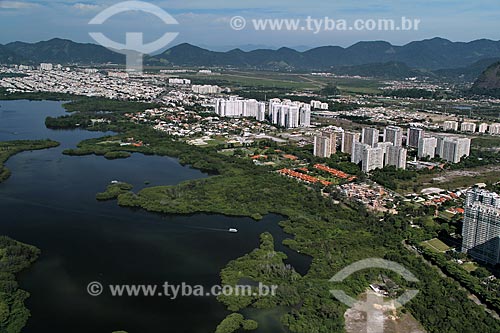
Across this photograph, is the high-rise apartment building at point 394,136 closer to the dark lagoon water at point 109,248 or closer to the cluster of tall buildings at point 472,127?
the cluster of tall buildings at point 472,127

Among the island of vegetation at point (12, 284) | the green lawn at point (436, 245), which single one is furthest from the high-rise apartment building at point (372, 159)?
the island of vegetation at point (12, 284)

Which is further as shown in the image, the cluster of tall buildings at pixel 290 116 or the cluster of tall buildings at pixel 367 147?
the cluster of tall buildings at pixel 290 116

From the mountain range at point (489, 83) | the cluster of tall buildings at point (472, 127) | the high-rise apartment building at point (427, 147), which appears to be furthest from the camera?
the mountain range at point (489, 83)

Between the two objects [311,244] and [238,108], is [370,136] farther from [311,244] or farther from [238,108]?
[238,108]

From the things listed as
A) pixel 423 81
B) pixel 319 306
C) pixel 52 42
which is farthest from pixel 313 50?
pixel 319 306

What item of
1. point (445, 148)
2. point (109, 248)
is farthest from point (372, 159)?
point (109, 248)

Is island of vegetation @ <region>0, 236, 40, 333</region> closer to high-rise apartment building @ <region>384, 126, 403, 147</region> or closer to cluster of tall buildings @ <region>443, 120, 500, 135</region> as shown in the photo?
high-rise apartment building @ <region>384, 126, 403, 147</region>

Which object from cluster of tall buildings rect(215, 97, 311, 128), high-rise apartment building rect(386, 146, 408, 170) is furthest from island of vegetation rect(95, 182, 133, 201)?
cluster of tall buildings rect(215, 97, 311, 128)

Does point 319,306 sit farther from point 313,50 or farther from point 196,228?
point 313,50
